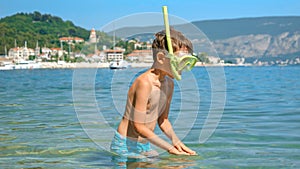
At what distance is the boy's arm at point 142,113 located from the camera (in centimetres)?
444

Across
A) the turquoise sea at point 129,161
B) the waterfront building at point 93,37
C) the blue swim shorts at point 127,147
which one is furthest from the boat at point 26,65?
the blue swim shorts at point 127,147

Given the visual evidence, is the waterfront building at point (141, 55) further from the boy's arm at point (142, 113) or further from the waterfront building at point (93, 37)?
the boy's arm at point (142, 113)

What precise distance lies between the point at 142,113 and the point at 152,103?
0.19 meters

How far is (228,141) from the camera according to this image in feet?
23.7

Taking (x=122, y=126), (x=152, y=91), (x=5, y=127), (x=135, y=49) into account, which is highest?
(x=135, y=49)

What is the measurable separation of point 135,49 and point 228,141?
8.57 ft

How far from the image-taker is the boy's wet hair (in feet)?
14.4

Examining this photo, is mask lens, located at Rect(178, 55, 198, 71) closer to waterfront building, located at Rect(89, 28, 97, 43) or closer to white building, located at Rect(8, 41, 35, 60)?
waterfront building, located at Rect(89, 28, 97, 43)

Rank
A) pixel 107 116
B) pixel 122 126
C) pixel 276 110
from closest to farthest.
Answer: pixel 122 126, pixel 107 116, pixel 276 110

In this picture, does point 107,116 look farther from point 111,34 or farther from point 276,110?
point 111,34

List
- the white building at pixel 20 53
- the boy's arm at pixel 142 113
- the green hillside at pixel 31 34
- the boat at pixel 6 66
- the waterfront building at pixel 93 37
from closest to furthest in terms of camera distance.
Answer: the boy's arm at pixel 142 113
the waterfront building at pixel 93 37
the boat at pixel 6 66
the white building at pixel 20 53
the green hillside at pixel 31 34

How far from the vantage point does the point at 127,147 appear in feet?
16.0

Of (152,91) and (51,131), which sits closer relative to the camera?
(152,91)

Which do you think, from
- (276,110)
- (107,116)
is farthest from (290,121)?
(107,116)
